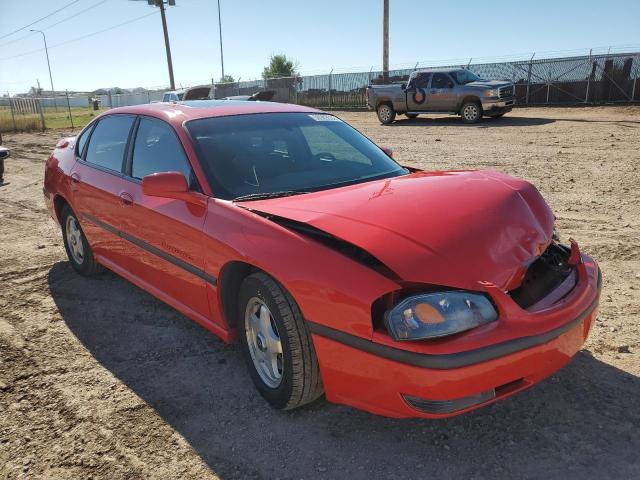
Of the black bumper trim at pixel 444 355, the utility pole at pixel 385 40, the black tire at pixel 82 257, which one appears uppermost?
the utility pole at pixel 385 40

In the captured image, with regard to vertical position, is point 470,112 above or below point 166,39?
below

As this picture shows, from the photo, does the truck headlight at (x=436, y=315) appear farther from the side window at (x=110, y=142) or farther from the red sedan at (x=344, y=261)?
the side window at (x=110, y=142)

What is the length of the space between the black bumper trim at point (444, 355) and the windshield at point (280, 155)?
1128 millimetres

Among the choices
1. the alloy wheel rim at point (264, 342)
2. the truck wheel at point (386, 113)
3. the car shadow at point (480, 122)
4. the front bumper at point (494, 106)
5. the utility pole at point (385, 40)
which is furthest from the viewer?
the utility pole at point (385, 40)

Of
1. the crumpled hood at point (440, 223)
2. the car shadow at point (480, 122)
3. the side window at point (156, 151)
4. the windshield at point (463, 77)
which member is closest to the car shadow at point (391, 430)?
the crumpled hood at point (440, 223)

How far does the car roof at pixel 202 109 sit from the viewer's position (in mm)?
3643

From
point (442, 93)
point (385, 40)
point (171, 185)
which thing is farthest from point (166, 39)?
point (171, 185)

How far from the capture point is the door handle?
12.3 ft

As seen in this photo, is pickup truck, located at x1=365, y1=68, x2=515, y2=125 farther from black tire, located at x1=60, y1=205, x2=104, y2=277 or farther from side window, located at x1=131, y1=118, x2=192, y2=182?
side window, located at x1=131, y1=118, x2=192, y2=182

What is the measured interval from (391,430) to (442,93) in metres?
16.7

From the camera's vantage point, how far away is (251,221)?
2.73 m

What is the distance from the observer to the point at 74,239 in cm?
500

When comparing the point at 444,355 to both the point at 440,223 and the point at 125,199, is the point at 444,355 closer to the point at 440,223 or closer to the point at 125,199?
the point at 440,223

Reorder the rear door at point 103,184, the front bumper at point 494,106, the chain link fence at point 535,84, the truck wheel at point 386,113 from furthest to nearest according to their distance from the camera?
the chain link fence at point 535,84 < the truck wheel at point 386,113 < the front bumper at point 494,106 < the rear door at point 103,184
